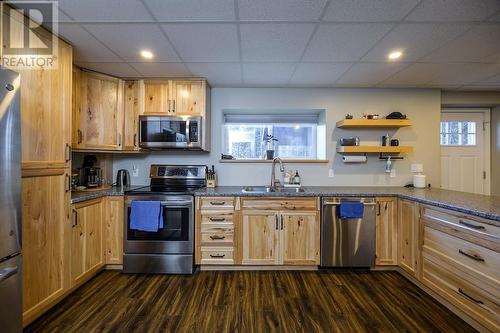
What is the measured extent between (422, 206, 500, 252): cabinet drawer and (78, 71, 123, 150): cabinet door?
353 cm

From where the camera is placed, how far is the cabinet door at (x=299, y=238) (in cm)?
265

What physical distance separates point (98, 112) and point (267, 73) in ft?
6.92

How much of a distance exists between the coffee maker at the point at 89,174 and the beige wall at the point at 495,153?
565cm

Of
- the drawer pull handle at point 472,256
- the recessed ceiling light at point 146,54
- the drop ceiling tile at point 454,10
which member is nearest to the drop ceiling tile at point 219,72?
the recessed ceiling light at point 146,54

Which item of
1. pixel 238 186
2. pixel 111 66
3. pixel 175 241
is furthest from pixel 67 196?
pixel 238 186

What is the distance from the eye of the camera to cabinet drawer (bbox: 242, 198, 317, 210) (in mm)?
2662

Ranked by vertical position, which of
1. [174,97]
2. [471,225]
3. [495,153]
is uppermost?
[174,97]

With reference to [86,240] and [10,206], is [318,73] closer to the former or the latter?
[10,206]

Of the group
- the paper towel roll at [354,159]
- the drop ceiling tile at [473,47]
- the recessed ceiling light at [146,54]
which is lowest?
the paper towel roll at [354,159]

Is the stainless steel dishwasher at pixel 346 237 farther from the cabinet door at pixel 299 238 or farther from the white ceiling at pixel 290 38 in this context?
the white ceiling at pixel 290 38

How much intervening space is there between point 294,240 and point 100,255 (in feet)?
7.22

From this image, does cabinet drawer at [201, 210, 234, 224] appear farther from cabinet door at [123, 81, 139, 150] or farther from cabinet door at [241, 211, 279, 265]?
cabinet door at [123, 81, 139, 150]

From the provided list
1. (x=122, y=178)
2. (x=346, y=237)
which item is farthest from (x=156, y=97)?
(x=346, y=237)

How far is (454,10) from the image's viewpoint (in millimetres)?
1633
